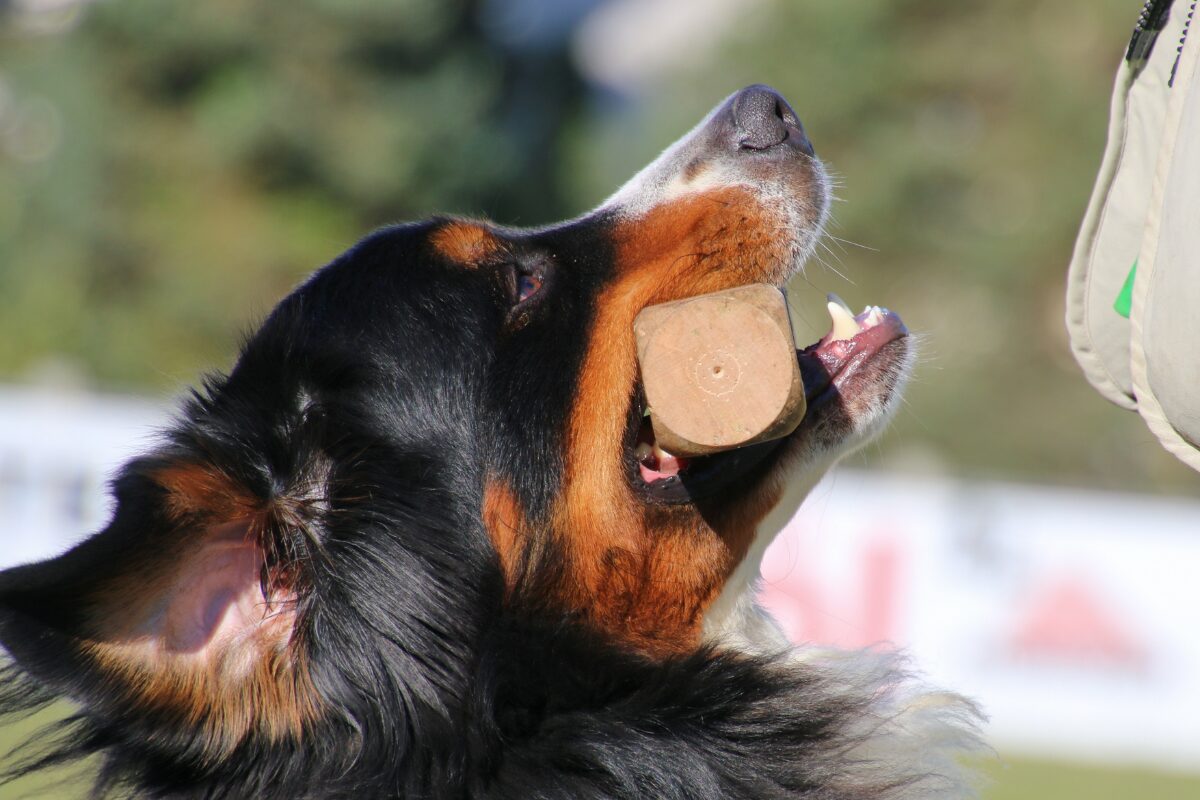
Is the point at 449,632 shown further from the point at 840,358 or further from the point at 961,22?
the point at 961,22

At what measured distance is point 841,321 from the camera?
368 cm

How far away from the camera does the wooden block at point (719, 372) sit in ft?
10.5

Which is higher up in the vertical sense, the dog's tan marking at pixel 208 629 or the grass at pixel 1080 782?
the dog's tan marking at pixel 208 629

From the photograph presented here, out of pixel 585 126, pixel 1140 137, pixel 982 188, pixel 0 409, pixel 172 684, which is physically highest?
pixel 585 126

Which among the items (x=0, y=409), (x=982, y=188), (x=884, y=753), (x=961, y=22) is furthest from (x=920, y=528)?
(x=961, y=22)

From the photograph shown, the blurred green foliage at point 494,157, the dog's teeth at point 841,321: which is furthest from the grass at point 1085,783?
the dog's teeth at point 841,321

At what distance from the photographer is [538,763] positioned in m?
2.81

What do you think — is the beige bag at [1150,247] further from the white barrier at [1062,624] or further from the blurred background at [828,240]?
the white barrier at [1062,624]

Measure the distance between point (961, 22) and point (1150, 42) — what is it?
27292mm

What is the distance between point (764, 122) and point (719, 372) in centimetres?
95

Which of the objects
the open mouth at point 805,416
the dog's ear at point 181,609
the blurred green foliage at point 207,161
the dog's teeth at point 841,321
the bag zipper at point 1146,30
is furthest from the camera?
the blurred green foliage at point 207,161

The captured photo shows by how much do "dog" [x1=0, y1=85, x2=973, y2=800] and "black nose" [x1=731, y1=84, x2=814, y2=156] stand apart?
0.05 ft

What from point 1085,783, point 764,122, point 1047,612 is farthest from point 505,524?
point 1047,612

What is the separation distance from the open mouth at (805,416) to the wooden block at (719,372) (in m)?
0.10
